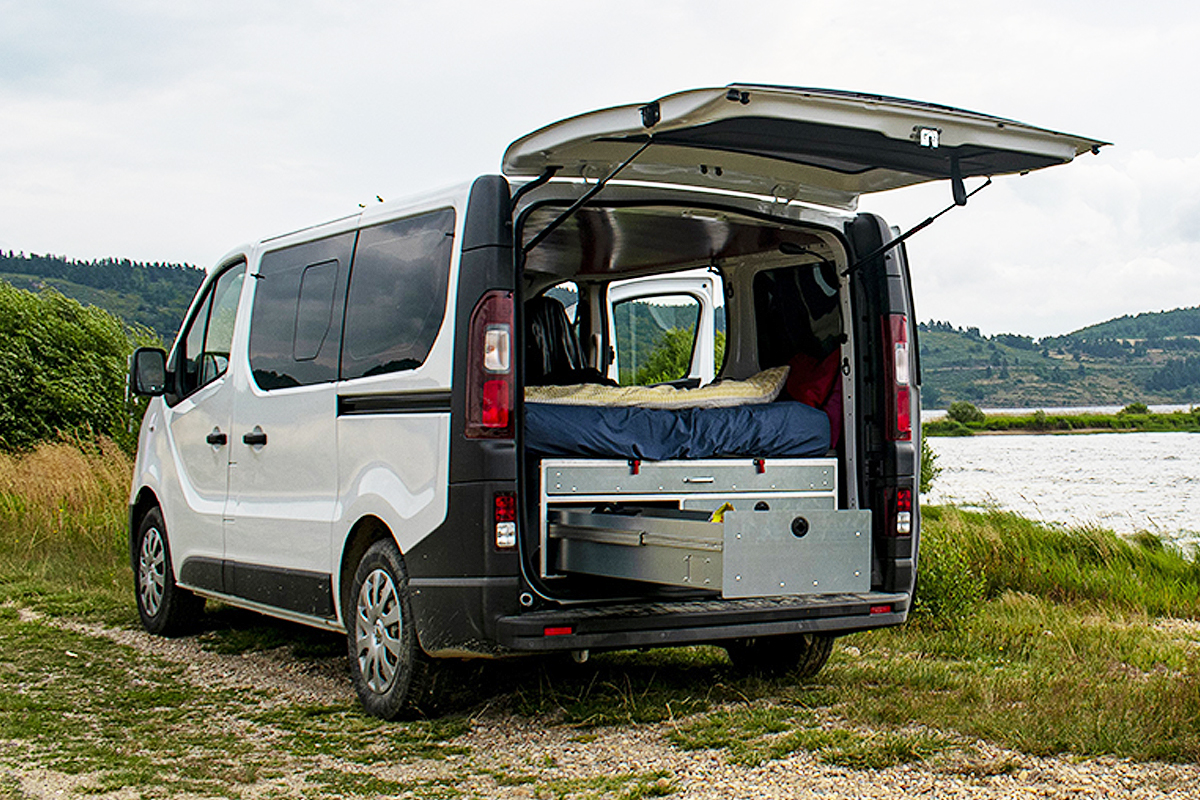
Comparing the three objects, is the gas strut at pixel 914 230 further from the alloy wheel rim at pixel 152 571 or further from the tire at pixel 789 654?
the alloy wheel rim at pixel 152 571

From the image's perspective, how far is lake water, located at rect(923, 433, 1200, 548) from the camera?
586 inches

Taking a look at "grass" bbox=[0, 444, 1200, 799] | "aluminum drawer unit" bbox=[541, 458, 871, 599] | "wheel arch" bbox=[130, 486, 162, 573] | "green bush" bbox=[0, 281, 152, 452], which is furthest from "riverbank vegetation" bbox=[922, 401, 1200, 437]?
"aluminum drawer unit" bbox=[541, 458, 871, 599]

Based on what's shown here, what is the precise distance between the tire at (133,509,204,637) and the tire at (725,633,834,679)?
3346 millimetres

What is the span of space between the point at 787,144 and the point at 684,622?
1887mm

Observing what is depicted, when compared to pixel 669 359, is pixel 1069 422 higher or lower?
lower

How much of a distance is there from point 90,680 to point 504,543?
9.44 feet

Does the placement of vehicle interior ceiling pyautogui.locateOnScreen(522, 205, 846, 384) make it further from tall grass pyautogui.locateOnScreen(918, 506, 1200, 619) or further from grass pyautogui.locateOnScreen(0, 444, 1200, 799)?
tall grass pyautogui.locateOnScreen(918, 506, 1200, 619)

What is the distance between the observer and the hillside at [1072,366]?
214 feet

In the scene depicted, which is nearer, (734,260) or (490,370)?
(490,370)

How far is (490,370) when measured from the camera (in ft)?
15.5

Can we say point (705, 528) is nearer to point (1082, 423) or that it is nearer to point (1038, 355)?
point (1082, 423)

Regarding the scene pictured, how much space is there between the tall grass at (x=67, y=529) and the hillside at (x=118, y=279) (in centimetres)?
6029

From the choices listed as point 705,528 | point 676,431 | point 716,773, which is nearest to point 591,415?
point 676,431

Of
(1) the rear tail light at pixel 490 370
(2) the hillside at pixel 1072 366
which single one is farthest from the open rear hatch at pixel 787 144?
(2) the hillside at pixel 1072 366
